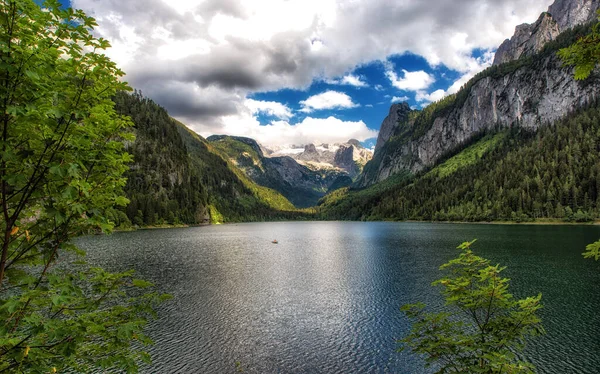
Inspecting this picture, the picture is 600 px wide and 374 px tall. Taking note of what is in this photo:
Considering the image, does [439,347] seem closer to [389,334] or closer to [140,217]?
[389,334]

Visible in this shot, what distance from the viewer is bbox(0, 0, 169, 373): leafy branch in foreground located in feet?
22.0

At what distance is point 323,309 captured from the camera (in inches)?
1656

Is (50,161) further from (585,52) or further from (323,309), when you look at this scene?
(323,309)

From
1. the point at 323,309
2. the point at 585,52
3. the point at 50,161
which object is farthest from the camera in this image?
the point at 323,309

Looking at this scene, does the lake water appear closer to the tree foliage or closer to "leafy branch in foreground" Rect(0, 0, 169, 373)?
"leafy branch in foreground" Rect(0, 0, 169, 373)

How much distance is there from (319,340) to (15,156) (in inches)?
1263

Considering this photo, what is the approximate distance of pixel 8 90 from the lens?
6.52m

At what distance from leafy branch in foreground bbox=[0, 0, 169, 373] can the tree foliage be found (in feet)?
45.8

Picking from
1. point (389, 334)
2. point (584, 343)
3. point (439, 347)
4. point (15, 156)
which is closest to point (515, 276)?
point (584, 343)

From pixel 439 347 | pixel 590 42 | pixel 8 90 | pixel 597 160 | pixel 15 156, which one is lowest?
pixel 439 347

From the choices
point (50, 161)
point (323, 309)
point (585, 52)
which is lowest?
point (323, 309)

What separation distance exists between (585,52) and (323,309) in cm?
3966

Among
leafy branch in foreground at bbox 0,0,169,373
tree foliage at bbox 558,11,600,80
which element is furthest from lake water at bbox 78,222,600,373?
tree foliage at bbox 558,11,600,80

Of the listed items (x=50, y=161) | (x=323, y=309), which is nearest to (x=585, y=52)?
(x=50, y=161)
